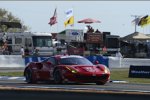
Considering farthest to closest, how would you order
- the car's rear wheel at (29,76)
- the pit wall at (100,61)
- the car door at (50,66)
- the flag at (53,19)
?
the flag at (53,19), the pit wall at (100,61), the car's rear wheel at (29,76), the car door at (50,66)

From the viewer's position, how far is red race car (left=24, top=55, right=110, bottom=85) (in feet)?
55.7

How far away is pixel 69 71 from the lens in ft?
55.8

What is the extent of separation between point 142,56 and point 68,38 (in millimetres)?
7720

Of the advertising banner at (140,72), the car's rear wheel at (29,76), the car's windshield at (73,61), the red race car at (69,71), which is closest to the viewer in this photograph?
the red race car at (69,71)

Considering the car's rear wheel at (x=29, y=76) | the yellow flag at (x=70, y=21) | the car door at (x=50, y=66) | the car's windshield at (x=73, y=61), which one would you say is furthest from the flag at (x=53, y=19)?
the car's windshield at (x=73, y=61)

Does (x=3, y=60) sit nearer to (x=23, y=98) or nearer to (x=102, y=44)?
(x=102, y=44)

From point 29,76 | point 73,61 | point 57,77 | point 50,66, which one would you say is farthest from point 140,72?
point 57,77

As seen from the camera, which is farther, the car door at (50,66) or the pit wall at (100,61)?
the pit wall at (100,61)

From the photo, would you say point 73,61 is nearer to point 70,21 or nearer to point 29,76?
point 29,76

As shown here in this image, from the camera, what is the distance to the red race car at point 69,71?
16984mm

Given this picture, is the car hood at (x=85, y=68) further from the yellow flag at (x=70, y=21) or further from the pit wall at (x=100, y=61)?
the yellow flag at (x=70, y=21)

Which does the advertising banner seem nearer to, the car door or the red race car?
the red race car

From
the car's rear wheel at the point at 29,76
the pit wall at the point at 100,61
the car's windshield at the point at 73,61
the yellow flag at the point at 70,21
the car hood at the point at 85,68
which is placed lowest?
the pit wall at the point at 100,61

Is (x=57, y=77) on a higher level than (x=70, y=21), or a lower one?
lower
